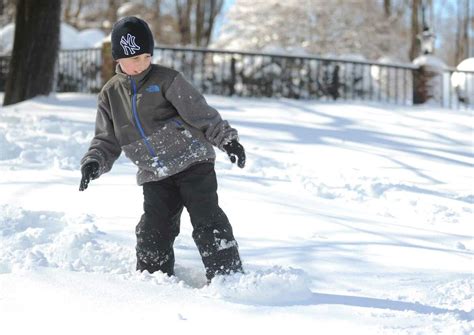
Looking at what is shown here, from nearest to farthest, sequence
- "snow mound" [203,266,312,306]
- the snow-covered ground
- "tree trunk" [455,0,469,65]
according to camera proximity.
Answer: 1. the snow-covered ground
2. "snow mound" [203,266,312,306]
3. "tree trunk" [455,0,469,65]

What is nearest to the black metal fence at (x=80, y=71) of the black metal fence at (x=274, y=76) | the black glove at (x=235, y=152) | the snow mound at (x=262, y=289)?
the black metal fence at (x=274, y=76)

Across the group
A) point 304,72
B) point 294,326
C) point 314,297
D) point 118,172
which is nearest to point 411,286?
point 314,297

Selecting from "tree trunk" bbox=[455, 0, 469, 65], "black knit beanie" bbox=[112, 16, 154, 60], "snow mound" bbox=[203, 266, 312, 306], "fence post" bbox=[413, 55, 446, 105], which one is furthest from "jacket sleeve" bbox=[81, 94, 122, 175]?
"tree trunk" bbox=[455, 0, 469, 65]

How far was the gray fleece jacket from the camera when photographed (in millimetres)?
3143

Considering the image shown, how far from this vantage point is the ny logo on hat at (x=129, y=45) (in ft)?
10.2

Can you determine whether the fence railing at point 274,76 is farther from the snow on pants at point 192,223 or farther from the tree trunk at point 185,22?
the tree trunk at point 185,22

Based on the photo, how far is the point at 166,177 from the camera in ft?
10.5

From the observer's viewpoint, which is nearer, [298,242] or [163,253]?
[163,253]

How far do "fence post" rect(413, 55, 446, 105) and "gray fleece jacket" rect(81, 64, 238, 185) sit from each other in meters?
11.0

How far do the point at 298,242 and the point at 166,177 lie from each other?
3.21 ft

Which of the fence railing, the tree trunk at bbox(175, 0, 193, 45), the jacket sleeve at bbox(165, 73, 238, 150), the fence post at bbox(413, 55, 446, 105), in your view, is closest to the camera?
the jacket sleeve at bbox(165, 73, 238, 150)

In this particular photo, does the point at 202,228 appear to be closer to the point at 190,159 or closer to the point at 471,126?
the point at 190,159

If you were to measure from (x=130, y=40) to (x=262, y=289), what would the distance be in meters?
1.29

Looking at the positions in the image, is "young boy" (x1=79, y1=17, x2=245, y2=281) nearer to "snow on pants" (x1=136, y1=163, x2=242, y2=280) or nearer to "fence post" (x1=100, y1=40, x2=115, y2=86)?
"snow on pants" (x1=136, y1=163, x2=242, y2=280)
